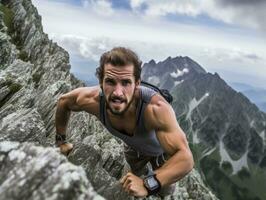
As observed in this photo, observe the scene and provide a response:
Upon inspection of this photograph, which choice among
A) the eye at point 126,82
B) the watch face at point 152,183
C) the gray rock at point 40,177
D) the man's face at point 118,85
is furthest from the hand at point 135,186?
the eye at point 126,82

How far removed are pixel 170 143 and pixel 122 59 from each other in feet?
7.39

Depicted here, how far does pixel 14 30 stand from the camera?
275 ft

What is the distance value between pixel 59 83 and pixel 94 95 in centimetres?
2886

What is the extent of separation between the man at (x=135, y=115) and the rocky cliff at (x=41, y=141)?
4.79 feet

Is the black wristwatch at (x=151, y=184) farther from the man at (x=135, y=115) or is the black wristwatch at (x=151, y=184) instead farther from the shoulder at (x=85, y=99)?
the shoulder at (x=85, y=99)

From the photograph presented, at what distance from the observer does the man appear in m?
8.44

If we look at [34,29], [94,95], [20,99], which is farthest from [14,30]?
[94,95]

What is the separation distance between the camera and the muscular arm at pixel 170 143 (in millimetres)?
8547

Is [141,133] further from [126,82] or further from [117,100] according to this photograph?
[126,82]

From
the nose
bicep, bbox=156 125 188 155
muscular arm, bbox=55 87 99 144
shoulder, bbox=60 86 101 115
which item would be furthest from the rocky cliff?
the nose

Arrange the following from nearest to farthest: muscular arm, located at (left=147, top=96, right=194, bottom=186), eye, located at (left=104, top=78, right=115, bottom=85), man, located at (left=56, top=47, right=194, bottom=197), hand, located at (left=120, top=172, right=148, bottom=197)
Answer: hand, located at (left=120, top=172, right=148, bottom=197) → man, located at (left=56, top=47, right=194, bottom=197) → muscular arm, located at (left=147, top=96, right=194, bottom=186) → eye, located at (left=104, top=78, right=115, bottom=85)

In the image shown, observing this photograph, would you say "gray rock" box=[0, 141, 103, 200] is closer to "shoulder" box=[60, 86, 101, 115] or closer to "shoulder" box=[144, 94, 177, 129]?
"shoulder" box=[144, 94, 177, 129]

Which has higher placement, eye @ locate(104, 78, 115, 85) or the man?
eye @ locate(104, 78, 115, 85)

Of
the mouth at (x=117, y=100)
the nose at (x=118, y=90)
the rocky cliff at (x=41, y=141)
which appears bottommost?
the rocky cliff at (x=41, y=141)
